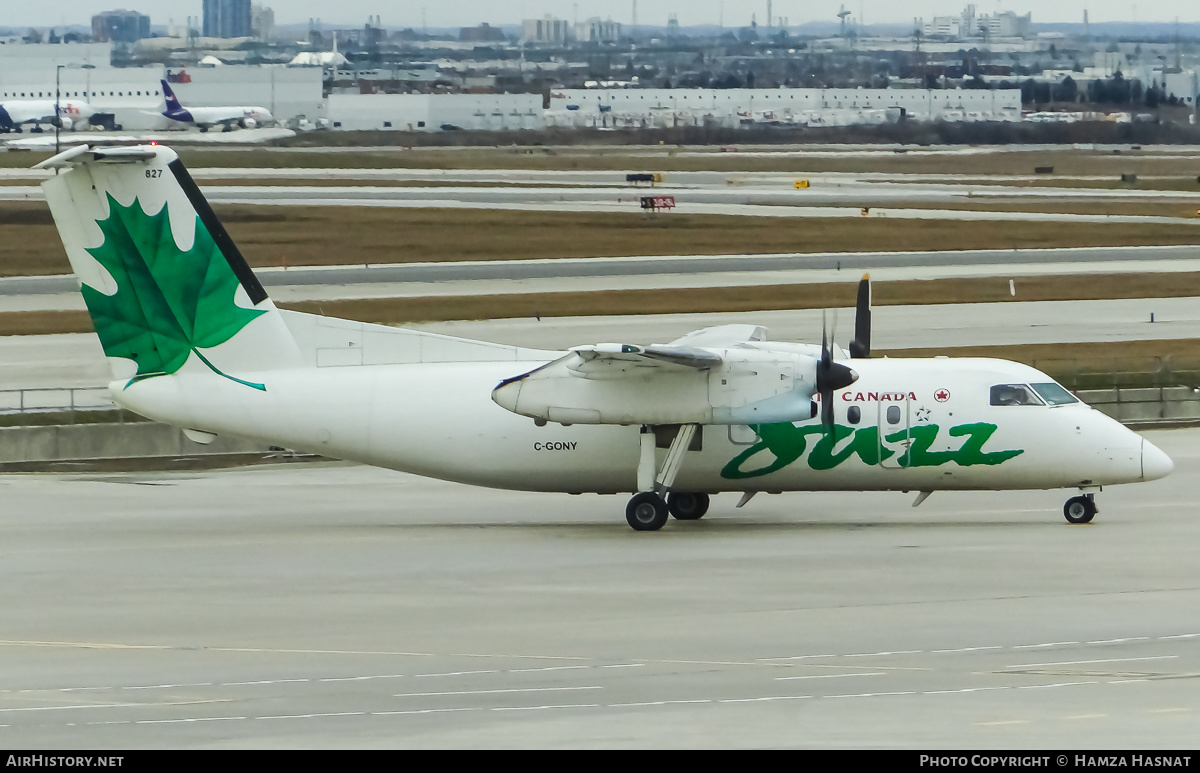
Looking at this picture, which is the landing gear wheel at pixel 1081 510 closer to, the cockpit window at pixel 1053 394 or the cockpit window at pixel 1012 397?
the cockpit window at pixel 1053 394

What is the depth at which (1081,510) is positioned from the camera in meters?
26.9

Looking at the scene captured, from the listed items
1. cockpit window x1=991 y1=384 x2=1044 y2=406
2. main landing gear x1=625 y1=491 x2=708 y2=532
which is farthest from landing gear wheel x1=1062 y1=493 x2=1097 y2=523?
main landing gear x1=625 y1=491 x2=708 y2=532

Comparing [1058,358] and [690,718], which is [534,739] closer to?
[690,718]

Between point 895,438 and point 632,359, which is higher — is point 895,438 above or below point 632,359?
below

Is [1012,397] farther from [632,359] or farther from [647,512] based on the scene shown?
[632,359]

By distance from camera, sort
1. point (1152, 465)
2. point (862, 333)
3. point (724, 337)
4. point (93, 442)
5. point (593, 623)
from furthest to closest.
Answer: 1. point (93, 442)
2. point (862, 333)
3. point (724, 337)
4. point (1152, 465)
5. point (593, 623)

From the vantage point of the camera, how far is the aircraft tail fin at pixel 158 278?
26938 mm

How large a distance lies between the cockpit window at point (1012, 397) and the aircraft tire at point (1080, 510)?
1747mm

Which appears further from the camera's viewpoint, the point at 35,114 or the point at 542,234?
the point at 35,114

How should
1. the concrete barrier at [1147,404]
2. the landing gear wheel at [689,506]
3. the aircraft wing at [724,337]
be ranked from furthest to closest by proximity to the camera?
the concrete barrier at [1147,404], the landing gear wheel at [689,506], the aircraft wing at [724,337]

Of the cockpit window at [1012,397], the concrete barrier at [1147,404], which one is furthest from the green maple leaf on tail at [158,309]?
the concrete barrier at [1147,404]

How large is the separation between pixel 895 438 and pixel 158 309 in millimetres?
12412

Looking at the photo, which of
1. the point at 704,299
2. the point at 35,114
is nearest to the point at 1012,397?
the point at 704,299

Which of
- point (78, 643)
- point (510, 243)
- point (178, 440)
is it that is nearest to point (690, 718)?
point (78, 643)
